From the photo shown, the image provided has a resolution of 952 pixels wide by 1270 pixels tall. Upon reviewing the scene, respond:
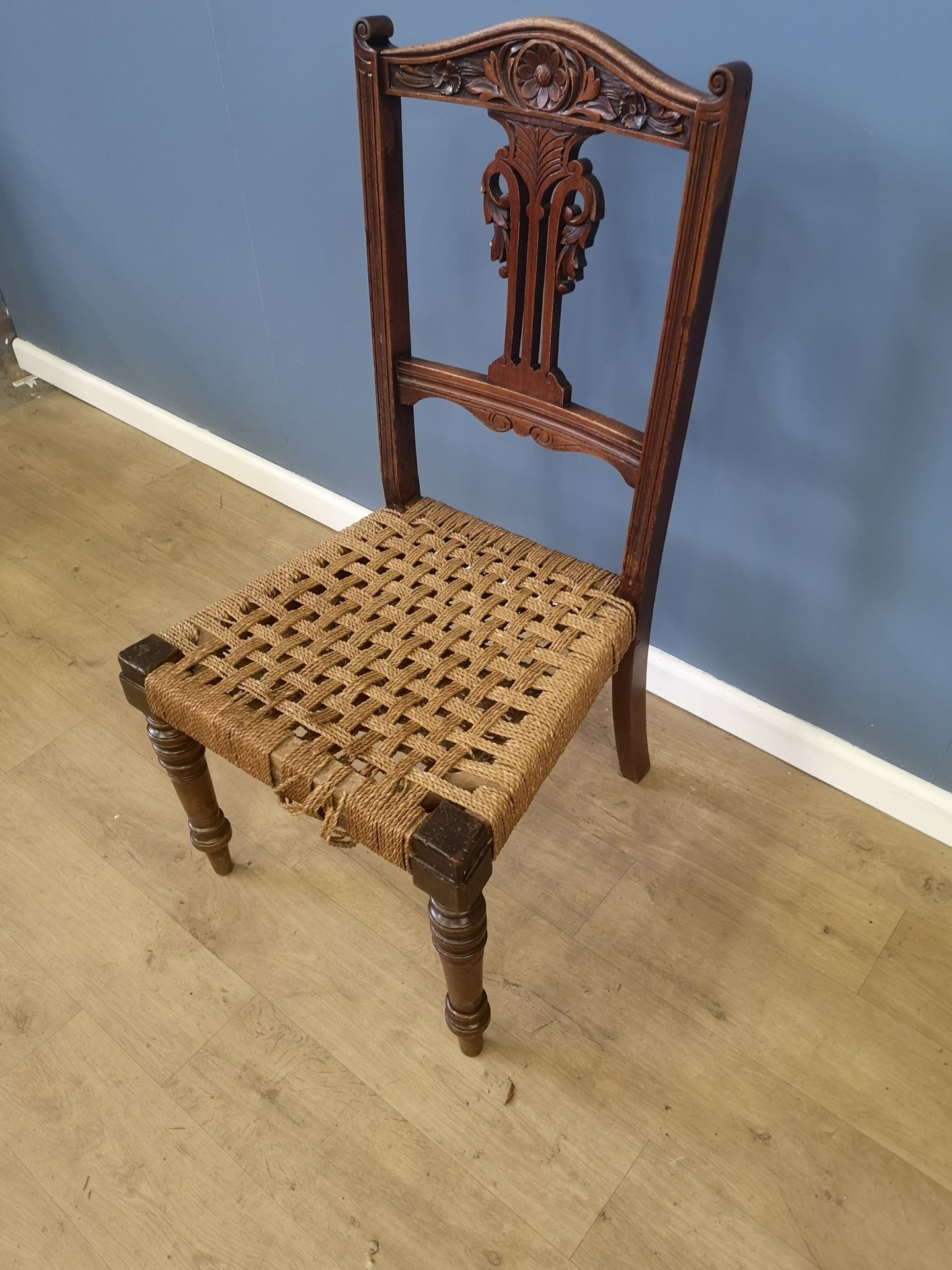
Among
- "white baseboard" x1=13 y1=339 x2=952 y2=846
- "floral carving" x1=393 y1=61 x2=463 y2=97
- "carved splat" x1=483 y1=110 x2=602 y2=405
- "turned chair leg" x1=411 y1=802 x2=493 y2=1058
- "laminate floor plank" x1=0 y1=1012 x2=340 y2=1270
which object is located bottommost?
"laminate floor plank" x1=0 y1=1012 x2=340 y2=1270

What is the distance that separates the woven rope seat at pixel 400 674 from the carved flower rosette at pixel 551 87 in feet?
1.64

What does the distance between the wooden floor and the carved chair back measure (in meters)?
0.43

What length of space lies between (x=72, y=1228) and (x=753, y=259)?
1327 millimetres

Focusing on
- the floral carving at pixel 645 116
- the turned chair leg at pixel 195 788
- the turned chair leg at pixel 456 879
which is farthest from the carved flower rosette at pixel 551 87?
the turned chair leg at pixel 195 788

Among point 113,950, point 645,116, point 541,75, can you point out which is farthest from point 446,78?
point 113,950

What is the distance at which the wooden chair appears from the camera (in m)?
0.84

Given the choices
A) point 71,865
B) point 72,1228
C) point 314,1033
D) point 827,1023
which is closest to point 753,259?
point 827,1023

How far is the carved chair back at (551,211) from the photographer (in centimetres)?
81

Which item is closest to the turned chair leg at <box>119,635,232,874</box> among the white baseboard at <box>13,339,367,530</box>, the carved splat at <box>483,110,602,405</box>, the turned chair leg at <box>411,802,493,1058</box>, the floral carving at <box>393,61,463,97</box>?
the turned chair leg at <box>411,802,493,1058</box>

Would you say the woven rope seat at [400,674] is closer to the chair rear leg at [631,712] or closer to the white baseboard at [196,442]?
the chair rear leg at [631,712]

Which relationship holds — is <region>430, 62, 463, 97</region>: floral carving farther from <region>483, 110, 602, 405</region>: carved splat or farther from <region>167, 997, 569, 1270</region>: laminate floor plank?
<region>167, 997, 569, 1270</region>: laminate floor plank

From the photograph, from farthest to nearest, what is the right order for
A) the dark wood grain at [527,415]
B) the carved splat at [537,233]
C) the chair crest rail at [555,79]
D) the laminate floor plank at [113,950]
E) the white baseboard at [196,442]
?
the white baseboard at [196,442] → the laminate floor plank at [113,950] → the dark wood grain at [527,415] → the carved splat at [537,233] → the chair crest rail at [555,79]

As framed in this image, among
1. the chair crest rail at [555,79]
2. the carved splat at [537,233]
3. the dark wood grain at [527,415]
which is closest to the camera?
the chair crest rail at [555,79]

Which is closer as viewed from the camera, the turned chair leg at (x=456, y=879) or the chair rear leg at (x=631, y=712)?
the turned chair leg at (x=456, y=879)
